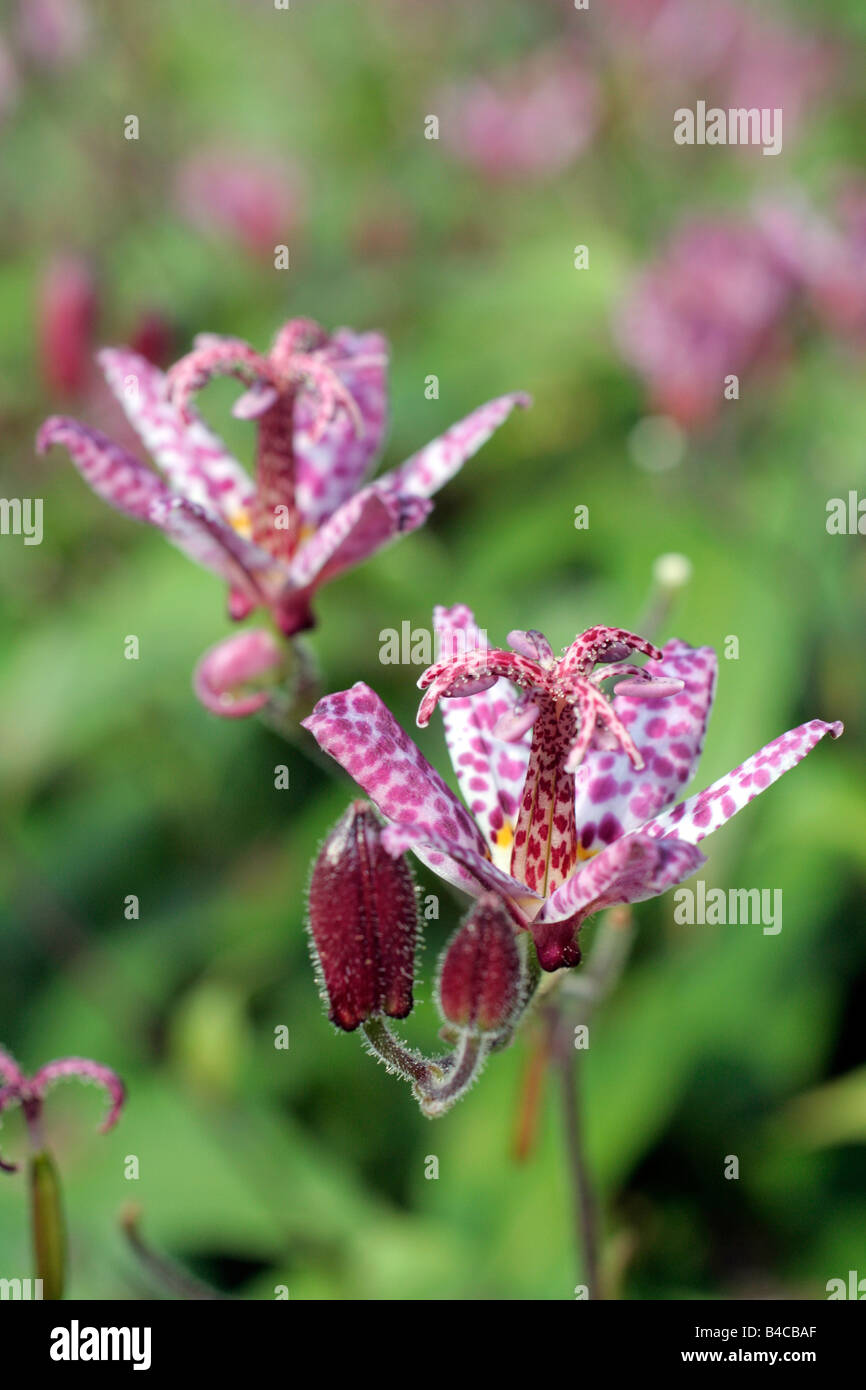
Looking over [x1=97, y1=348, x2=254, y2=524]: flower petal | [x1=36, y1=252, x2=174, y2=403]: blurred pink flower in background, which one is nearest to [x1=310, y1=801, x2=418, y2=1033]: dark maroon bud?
[x1=97, y1=348, x2=254, y2=524]: flower petal

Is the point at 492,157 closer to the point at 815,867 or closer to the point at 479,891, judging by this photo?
the point at 815,867

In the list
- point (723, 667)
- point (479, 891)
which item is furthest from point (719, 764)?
point (479, 891)

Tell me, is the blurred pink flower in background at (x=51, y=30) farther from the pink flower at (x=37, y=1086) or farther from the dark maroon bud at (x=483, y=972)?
the dark maroon bud at (x=483, y=972)

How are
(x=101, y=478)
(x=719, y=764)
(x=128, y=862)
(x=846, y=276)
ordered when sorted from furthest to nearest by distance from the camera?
(x=128, y=862) → (x=846, y=276) → (x=719, y=764) → (x=101, y=478)

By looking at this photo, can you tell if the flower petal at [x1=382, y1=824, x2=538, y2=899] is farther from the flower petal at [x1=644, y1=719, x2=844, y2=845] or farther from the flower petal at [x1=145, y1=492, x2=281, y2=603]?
the flower petal at [x1=145, y1=492, x2=281, y2=603]

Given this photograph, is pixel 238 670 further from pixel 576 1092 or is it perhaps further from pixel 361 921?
pixel 576 1092

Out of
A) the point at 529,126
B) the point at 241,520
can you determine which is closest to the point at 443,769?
the point at 241,520
